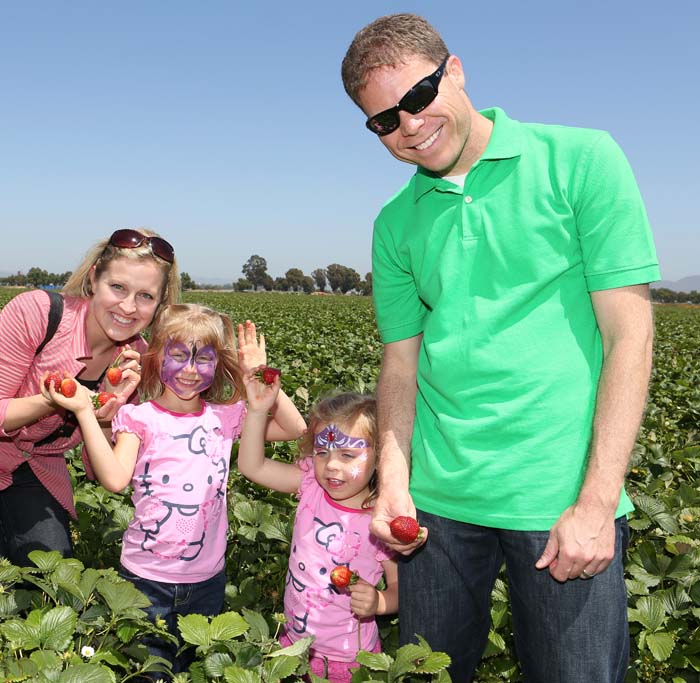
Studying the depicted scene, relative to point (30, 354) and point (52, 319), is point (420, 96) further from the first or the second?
point (30, 354)

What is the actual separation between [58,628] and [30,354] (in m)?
1.37

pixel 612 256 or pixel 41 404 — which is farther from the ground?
pixel 612 256

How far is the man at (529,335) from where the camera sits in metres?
1.55

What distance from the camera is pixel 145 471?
8.16 ft

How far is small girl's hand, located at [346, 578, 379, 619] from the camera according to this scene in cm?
219

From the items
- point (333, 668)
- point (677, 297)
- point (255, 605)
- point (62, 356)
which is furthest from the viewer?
point (677, 297)

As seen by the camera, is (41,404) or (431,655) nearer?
(431,655)

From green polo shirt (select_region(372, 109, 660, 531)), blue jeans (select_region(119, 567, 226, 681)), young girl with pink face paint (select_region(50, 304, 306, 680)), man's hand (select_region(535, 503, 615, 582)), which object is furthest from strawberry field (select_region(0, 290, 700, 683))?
green polo shirt (select_region(372, 109, 660, 531))

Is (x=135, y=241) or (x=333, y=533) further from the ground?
(x=135, y=241)

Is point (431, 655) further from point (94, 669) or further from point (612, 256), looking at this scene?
point (612, 256)

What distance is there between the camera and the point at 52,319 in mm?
2635

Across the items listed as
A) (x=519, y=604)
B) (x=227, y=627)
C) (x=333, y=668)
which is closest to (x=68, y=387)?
(x=227, y=627)

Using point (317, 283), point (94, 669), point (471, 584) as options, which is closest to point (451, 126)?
point (471, 584)

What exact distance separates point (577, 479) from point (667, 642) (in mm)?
1205
